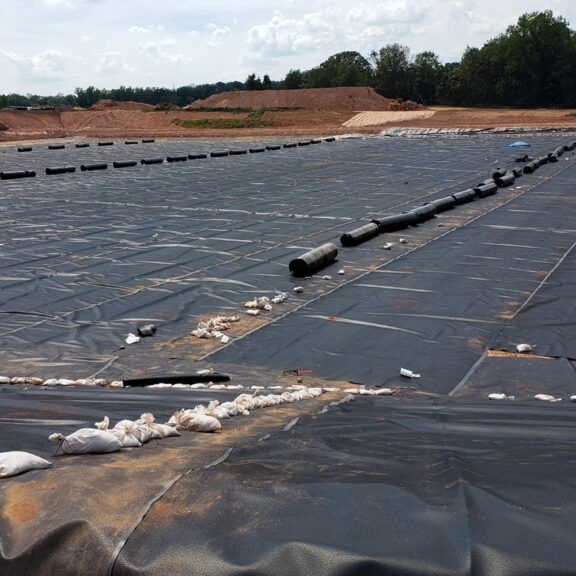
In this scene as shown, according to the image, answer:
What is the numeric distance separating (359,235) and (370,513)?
965cm

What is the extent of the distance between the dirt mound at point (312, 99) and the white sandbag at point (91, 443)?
75017 millimetres

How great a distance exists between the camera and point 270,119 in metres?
67.7

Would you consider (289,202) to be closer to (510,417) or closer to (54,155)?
(510,417)

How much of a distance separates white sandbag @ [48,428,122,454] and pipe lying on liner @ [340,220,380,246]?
853 cm

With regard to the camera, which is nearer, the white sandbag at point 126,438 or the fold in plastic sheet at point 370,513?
the fold in plastic sheet at point 370,513

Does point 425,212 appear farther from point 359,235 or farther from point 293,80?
point 293,80

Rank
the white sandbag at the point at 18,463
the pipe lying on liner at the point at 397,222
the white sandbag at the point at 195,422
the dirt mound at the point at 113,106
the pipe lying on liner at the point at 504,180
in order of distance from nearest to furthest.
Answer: the white sandbag at the point at 18,463
the white sandbag at the point at 195,422
the pipe lying on liner at the point at 397,222
the pipe lying on liner at the point at 504,180
the dirt mound at the point at 113,106

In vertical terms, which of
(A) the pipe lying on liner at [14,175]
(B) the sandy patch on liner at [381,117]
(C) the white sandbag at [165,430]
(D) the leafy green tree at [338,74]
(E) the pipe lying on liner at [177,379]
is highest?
(D) the leafy green tree at [338,74]

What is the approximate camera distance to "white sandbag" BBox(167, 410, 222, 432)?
15.9ft

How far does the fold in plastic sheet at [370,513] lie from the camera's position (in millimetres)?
2688

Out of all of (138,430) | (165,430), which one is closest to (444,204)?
(165,430)

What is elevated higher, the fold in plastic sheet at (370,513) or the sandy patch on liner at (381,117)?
the sandy patch on liner at (381,117)

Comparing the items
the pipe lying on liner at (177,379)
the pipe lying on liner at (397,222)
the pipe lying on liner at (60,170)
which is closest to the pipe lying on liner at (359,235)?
the pipe lying on liner at (397,222)

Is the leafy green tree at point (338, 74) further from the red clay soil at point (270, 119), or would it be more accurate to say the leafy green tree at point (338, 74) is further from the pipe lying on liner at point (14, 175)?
the pipe lying on liner at point (14, 175)
